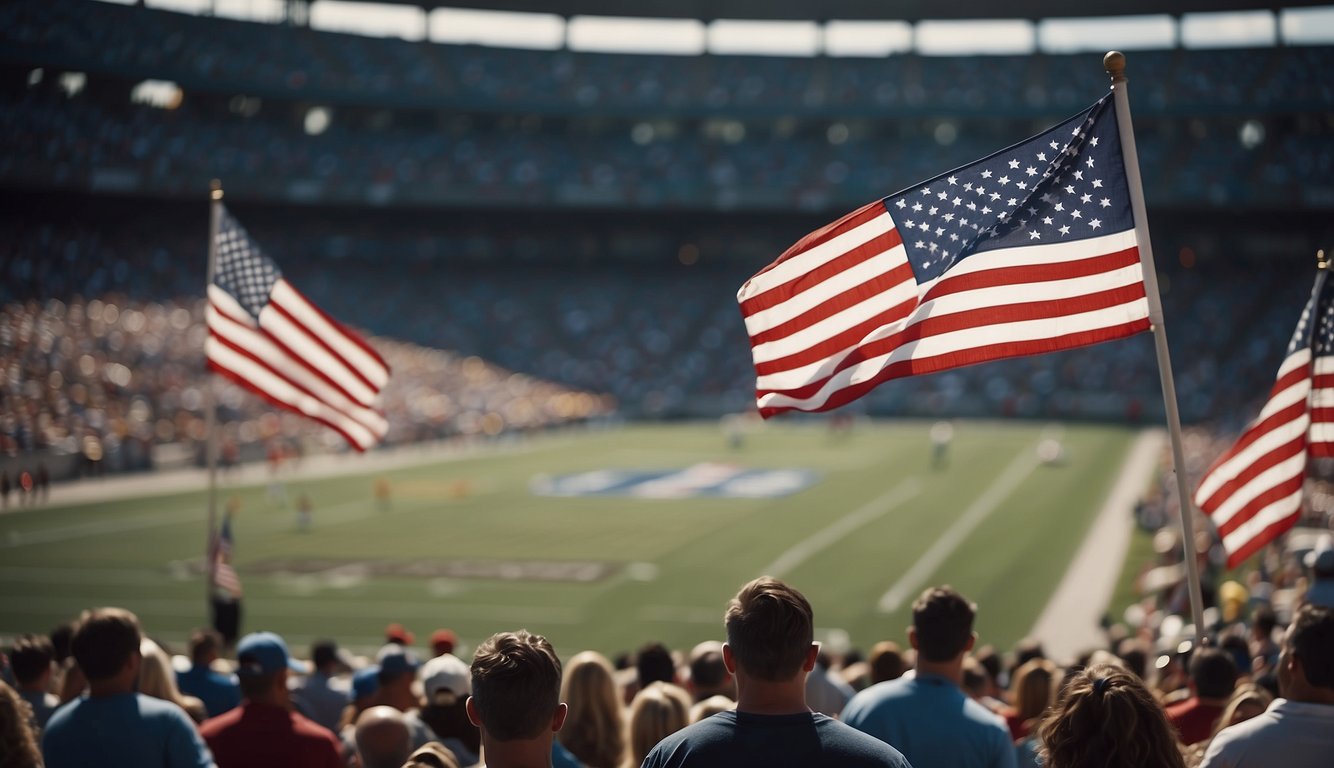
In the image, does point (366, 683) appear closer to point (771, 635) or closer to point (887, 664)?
point (887, 664)

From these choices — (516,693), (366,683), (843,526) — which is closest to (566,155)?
(843,526)

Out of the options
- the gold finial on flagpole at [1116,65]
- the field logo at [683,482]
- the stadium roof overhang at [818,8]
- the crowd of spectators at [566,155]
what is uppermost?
Answer: the stadium roof overhang at [818,8]

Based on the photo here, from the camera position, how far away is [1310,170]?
64.0 meters

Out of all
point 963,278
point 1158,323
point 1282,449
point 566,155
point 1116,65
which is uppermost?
point 566,155

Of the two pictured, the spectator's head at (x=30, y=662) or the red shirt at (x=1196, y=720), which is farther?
the spectator's head at (x=30, y=662)

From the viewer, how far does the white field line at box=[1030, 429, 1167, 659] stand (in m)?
18.4

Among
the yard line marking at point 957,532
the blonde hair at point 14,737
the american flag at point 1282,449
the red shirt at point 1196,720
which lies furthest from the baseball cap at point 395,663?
the yard line marking at point 957,532

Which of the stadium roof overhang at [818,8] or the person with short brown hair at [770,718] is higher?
the stadium roof overhang at [818,8]

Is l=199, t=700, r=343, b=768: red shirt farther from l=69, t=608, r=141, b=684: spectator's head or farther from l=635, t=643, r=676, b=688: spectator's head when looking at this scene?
l=635, t=643, r=676, b=688: spectator's head

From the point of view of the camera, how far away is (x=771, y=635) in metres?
3.53

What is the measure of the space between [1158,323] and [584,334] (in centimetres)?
6215

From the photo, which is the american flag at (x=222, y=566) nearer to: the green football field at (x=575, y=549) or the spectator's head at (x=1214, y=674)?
the green football field at (x=575, y=549)

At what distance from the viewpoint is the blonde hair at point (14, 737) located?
366 centimetres

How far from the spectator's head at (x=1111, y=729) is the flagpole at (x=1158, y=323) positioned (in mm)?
2785
